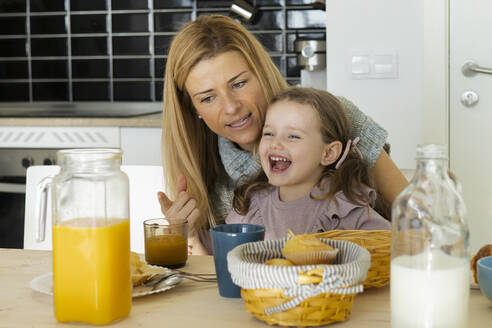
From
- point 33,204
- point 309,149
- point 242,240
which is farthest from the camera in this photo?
point 33,204

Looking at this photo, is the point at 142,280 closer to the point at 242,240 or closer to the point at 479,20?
the point at 242,240

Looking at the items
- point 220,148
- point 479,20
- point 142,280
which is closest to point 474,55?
point 479,20

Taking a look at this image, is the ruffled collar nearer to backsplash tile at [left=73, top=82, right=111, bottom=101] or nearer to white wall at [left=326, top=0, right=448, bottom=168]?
white wall at [left=326, top=0, right=448, bottom=168]

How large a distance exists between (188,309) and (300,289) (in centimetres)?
22

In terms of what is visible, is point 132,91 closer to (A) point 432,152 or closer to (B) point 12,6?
(B) point 12,6

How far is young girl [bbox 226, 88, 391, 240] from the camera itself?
1.45 m

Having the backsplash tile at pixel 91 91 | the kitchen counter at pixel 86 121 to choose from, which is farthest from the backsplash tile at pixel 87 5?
the kitchen counter at pixel 86 121

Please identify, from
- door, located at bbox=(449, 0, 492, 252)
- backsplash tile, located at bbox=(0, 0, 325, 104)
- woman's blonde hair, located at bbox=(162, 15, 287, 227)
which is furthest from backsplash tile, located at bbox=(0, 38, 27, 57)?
door, located at bbox=(449, 0, 492, 252)

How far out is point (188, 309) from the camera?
94cm

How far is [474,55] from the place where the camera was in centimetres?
265

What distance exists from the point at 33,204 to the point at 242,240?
38.5 inches

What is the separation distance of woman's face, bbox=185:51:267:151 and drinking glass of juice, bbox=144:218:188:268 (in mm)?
522

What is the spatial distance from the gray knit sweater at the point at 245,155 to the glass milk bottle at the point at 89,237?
2.89 ft

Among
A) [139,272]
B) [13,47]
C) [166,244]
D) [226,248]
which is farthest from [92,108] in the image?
[226,248]
